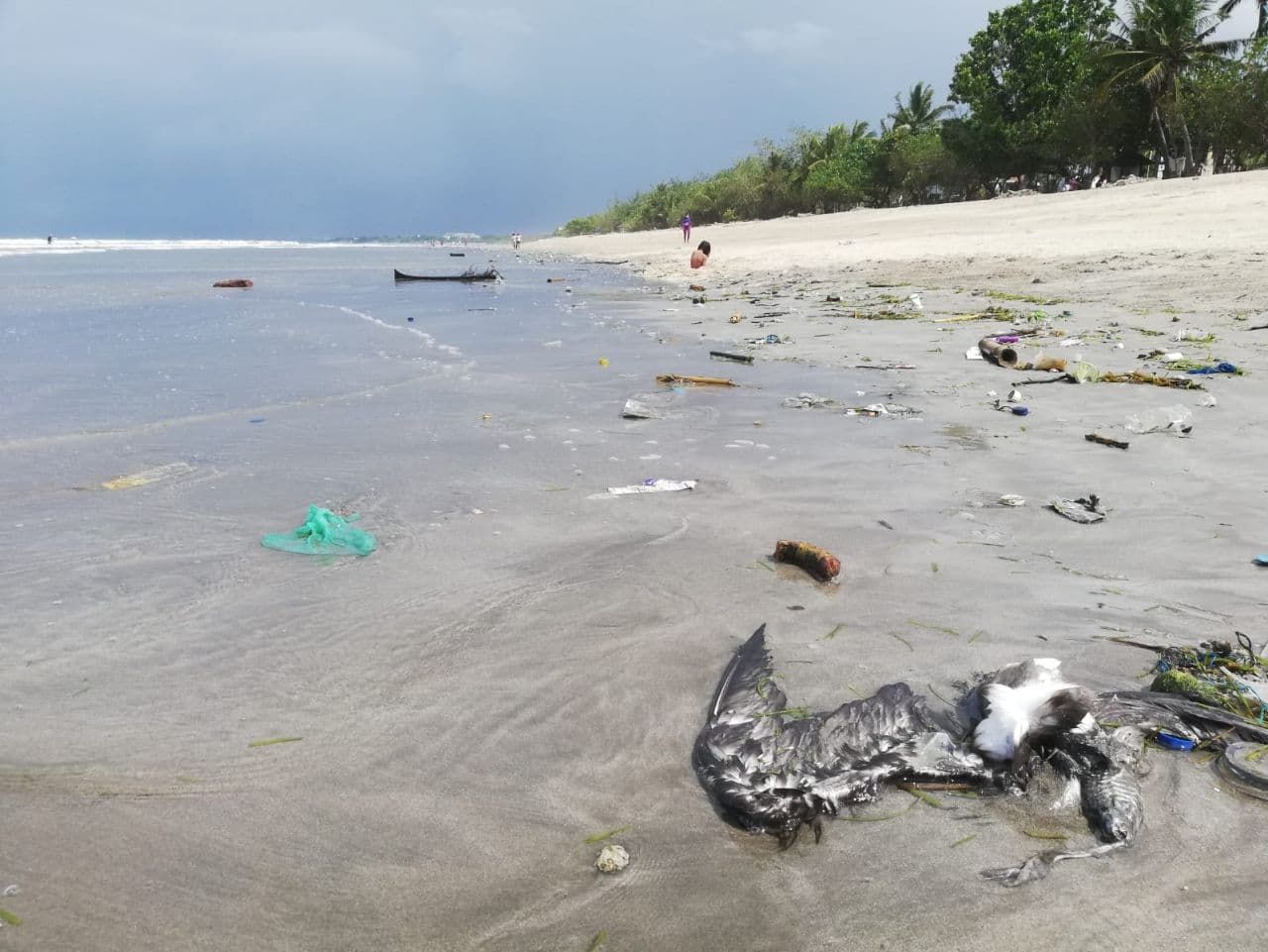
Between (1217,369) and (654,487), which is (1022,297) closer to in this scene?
(1217,369)

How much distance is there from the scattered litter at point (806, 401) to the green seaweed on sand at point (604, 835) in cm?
403

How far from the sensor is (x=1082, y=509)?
10.7 ft

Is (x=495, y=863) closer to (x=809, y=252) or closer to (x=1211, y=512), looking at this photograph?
(x=1211, y=512)

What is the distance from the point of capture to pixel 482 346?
9.07 metres

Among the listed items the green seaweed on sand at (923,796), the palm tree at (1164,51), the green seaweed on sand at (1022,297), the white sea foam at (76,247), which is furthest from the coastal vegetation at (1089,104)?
the white sea foam at (76,247)

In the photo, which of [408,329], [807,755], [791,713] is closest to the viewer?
[807,755]

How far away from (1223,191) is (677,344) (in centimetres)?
1388

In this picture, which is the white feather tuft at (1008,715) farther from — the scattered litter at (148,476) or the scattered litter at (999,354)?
the scattered litter at (999,354)

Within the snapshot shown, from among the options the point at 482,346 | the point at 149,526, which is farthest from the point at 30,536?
the point at 482,346

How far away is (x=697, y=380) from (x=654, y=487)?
261 cm

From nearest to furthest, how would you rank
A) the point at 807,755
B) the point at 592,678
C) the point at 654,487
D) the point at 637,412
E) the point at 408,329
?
the point at 807,755 → the point at 592,678 → the point at 654,487 → the point at 637,412 → the point at 408,329

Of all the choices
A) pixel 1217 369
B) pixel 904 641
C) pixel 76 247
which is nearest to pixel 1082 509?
pixel 904 641

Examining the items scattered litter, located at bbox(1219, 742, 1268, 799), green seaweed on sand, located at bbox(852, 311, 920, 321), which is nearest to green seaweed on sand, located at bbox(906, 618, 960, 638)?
scattered litter, located at bbox(1219, 742, 1268, 799)

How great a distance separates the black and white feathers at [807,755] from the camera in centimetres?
166
